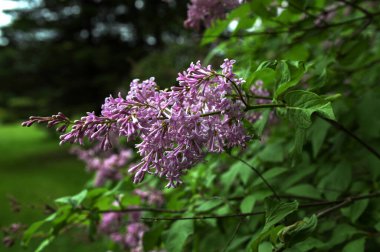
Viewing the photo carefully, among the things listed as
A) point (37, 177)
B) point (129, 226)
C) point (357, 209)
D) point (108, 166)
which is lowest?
point (357, 209)

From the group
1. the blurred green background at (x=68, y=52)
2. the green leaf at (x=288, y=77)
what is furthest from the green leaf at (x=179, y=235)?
the blurred green background at (x=68, y=52)

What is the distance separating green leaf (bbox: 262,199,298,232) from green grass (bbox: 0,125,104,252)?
2800mm

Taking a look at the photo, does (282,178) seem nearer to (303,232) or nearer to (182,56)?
(303,232)

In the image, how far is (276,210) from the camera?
4.70 ft

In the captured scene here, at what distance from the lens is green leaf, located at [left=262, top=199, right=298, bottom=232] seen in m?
1.38

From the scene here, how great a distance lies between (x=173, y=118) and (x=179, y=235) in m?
0.79

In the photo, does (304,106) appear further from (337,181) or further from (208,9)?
(208,9)

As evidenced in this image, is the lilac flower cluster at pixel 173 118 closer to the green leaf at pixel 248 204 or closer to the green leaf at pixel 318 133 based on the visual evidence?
the green leaf at pixel 248 204

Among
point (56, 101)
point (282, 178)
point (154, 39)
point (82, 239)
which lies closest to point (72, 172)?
point (56, 101)

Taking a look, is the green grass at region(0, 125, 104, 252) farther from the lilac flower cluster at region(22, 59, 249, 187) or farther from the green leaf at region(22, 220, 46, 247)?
the lilac flower cluster at region(22, 59, 249, 187)

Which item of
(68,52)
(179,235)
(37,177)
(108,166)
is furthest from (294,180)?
(68,52)

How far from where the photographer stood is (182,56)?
1005 cm

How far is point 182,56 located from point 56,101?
9.43 meters

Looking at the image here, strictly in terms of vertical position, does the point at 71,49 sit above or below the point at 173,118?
above
